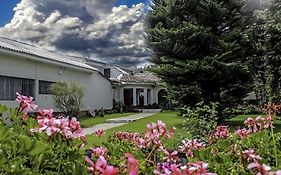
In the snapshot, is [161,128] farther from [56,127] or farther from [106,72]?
[106,72]

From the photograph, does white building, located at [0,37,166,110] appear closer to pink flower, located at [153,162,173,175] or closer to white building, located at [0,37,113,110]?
white building, located at [0,37,113,110]

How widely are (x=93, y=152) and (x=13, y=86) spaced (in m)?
16.2

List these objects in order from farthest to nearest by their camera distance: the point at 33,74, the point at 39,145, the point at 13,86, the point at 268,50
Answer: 1. the point at 33,74
2. the point at 268,50
3. the point at 13,86
4. the point at 39,145

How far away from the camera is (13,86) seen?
671 inches

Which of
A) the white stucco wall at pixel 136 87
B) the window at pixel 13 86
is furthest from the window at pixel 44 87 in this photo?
the white stucco wall at pixel 136 87

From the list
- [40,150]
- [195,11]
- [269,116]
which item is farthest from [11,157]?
[195,11]

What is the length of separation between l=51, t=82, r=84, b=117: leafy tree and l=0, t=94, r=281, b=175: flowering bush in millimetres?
16488

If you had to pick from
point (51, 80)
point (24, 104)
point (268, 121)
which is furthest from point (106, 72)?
point (24, 104)

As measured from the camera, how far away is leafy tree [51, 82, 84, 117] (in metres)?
18.4

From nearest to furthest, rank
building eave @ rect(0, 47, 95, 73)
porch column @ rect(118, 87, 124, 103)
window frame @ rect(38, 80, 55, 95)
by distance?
building eave @ rect(0, 47, 95, 73), window frame @ rect(38, 80, 55, 95), porch column @ rect(118, 87, 124, 103)

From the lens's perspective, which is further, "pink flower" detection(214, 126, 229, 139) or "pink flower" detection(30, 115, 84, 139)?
"pink flower" detection(214, 126, 229, 139)

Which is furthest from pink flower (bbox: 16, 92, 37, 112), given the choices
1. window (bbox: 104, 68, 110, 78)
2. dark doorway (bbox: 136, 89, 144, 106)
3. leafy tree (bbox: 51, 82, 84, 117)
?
window (bbox: 104, 68, 110, 78)

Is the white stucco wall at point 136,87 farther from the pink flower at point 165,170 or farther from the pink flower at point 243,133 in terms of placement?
the pink flower at point 165,170

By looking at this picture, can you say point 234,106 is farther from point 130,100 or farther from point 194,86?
point 130,100
